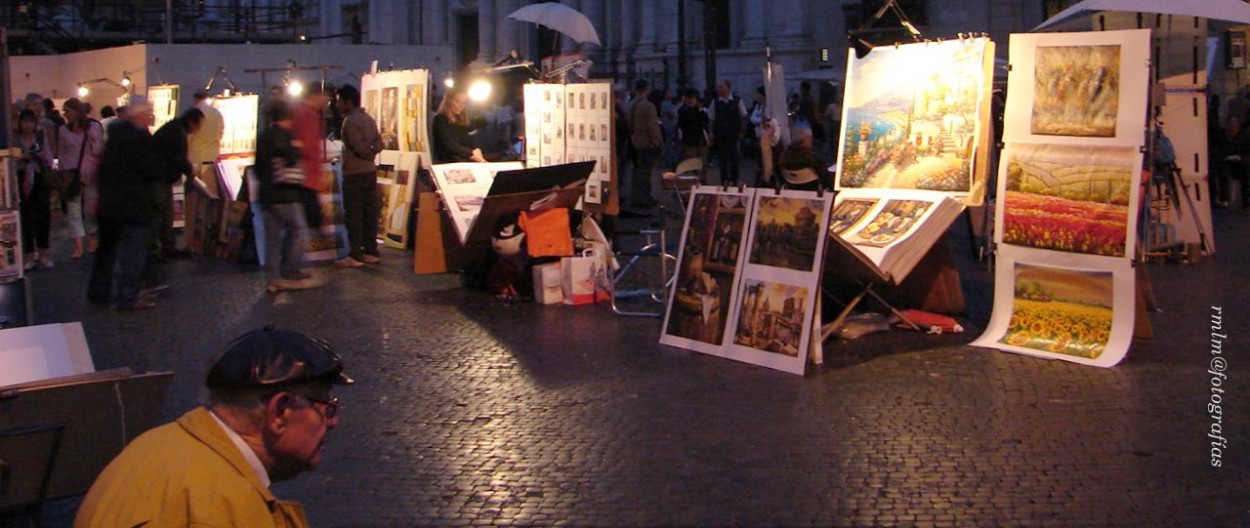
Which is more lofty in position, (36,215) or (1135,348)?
(36,215)

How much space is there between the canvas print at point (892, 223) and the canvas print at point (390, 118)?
23.8 feet

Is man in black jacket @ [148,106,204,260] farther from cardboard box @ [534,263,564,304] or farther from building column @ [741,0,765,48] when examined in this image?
building column @ [741,0,765,48]

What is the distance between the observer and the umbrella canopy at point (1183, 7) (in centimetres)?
1071

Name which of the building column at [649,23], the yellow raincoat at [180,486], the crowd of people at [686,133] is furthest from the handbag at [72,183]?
the building column at [649,23]

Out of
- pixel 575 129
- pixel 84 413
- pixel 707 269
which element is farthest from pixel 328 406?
pixel 575 129

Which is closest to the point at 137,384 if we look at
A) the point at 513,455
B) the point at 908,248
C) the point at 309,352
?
the point at 309,352

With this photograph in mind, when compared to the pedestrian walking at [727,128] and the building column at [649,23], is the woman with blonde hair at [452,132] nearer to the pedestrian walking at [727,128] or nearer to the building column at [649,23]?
the pedestrian walking at [727,128]

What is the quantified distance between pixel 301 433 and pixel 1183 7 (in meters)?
9.91

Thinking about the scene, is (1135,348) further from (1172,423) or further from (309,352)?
(309,352)

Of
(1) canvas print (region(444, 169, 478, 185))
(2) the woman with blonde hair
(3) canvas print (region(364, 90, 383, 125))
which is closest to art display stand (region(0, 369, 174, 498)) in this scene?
(1) canvas print (region(444, 169, 478, 185))

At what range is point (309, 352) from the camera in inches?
107

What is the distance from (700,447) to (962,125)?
381 centimetres

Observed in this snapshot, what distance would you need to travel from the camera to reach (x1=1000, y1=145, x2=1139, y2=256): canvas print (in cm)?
848

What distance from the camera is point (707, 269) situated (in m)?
9.04
